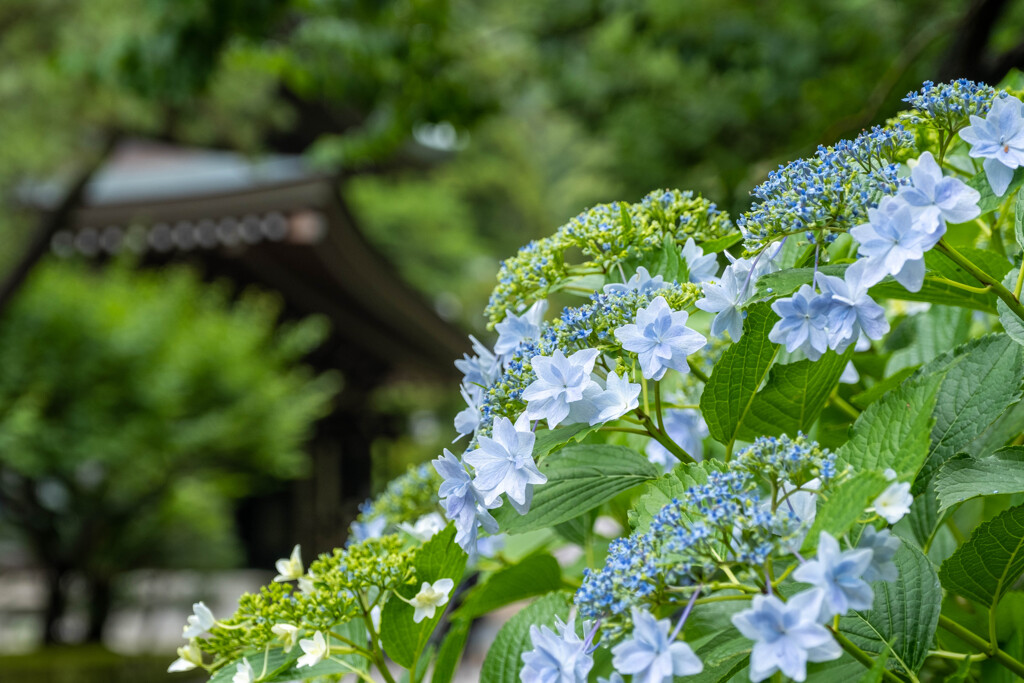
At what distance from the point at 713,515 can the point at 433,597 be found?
23 cm

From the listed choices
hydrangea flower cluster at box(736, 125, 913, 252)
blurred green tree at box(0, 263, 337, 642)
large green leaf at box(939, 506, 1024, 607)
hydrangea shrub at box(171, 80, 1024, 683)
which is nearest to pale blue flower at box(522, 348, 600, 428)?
hydrangea shrub at box(171, 80, 1024, 683)

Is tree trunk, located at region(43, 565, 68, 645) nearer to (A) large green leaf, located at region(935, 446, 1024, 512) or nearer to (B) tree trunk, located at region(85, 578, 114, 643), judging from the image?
(B) tree trunk, located at region(85, 578, 114, 643)

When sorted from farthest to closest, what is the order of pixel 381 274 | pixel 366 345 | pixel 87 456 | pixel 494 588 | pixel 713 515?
pixel 366 345
pixel 381 274
pixel 87 456
pixel 494 588
pixel 713 515

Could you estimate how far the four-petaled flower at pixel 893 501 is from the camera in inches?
14.7

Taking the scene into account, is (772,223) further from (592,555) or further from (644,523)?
(592,555)

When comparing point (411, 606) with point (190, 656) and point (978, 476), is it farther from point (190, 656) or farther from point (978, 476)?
point (978, 476)

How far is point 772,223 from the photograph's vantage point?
458 millimetres

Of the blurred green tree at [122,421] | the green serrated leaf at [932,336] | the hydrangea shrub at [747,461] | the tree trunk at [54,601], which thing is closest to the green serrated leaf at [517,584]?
the hydrangea shrub at [747,461]

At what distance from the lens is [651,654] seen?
14.1 inches

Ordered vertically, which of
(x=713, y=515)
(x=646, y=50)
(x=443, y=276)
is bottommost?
(x=713, y=515)

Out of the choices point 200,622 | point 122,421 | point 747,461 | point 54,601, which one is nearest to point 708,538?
point 747,461

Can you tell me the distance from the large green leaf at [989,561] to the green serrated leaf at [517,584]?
0.27 meters

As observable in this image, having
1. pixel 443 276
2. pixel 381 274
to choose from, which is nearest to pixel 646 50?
pixel 381 274

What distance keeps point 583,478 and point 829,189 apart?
0.20 metres
